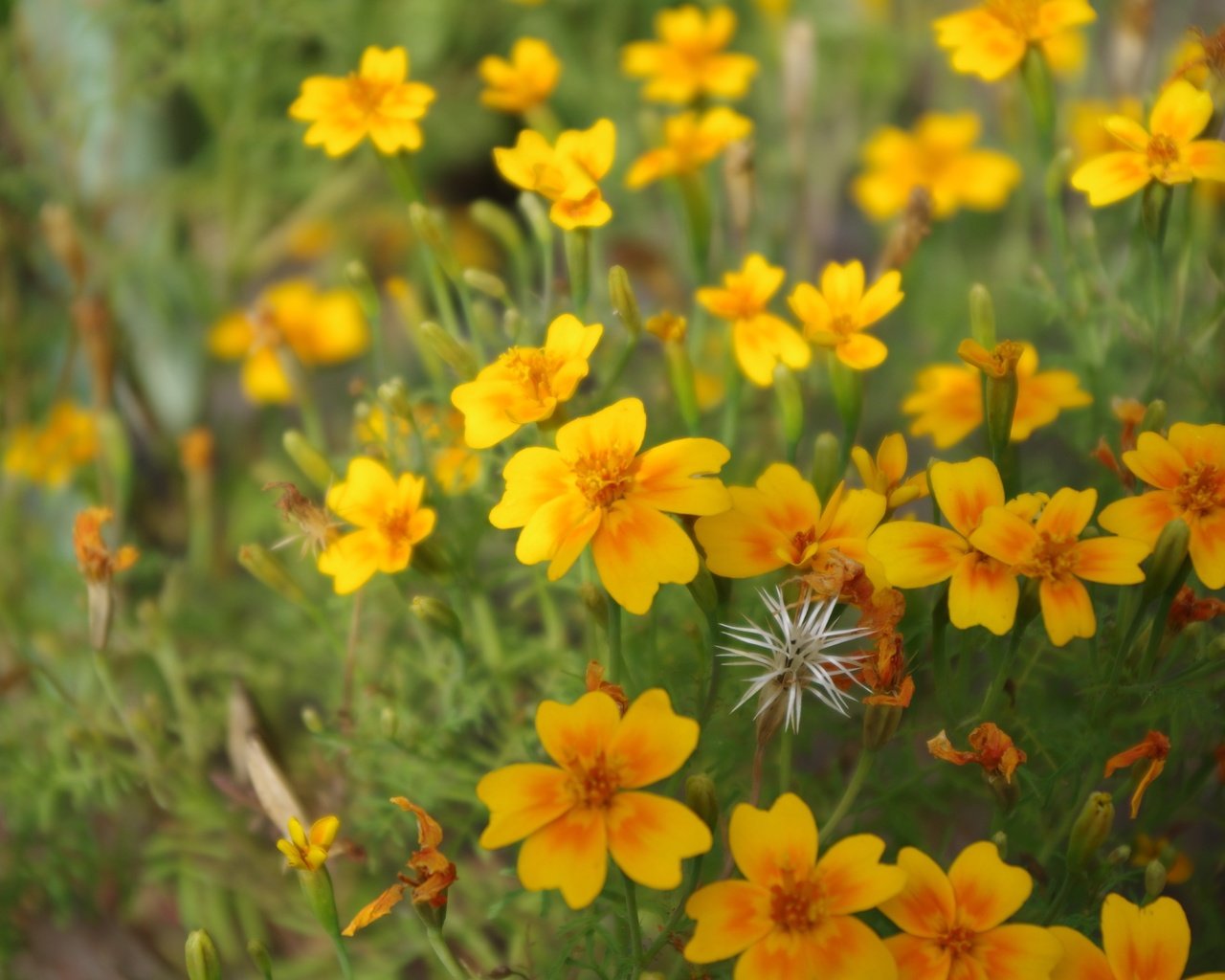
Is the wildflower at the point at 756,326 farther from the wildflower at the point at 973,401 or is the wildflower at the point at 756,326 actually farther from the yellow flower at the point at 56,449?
the yellow flower at the point at 56,449

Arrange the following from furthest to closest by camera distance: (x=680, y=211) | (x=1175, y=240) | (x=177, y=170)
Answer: (x=177, y=170) < (x=1175, y=240) < (x=680, y=211)

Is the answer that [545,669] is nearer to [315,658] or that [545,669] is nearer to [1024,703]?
[315,658]

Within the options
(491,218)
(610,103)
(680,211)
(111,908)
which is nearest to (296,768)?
(111,908)

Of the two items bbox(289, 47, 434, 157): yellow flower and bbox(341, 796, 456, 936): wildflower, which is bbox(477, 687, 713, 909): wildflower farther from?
bbox(289, 47, 434, 157): yellow flower

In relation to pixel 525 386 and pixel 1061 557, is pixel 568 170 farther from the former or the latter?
pixel 1061 557

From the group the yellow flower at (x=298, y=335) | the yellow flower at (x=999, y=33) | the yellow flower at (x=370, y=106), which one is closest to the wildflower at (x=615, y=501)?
the yellow flower at (x=370, y=106)

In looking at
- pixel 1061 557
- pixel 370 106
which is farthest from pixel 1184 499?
pixel 370 106
